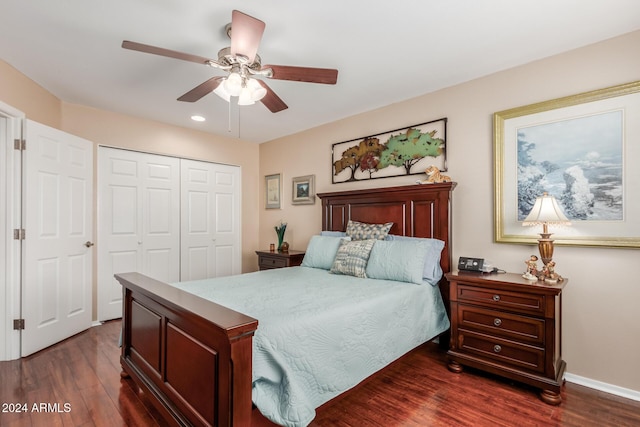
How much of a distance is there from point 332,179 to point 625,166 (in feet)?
8.95

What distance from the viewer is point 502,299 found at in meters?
2.29

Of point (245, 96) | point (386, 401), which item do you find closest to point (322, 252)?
point (386, 401)

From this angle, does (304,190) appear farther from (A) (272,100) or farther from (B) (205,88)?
(B) (205,88)

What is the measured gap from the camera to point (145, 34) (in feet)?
7.19

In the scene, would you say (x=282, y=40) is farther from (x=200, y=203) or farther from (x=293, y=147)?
(x=200, y=203)

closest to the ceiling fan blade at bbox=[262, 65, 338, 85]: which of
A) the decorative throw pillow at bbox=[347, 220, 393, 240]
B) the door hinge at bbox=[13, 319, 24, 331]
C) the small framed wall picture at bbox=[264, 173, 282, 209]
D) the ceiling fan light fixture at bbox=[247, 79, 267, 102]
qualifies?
the ceiling fan light fixture at bbox=[247, 79, 267, 102]

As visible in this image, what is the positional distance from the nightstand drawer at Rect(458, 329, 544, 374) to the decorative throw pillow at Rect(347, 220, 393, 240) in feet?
3.61

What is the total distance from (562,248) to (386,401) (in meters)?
1.75

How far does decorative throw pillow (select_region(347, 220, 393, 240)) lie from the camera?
3168mm

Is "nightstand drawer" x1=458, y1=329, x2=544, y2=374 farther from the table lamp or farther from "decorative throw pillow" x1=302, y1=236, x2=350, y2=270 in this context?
"decorative throw pillow" x1=302, y1=236, x2=350, y2=270

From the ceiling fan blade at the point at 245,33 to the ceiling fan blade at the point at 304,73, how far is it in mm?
191

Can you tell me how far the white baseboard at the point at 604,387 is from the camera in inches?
84.1

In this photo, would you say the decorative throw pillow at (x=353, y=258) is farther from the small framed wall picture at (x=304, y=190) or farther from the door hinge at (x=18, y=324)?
the door hinge at (x=18, y=324)

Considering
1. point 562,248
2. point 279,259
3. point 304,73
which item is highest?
point 304,73
